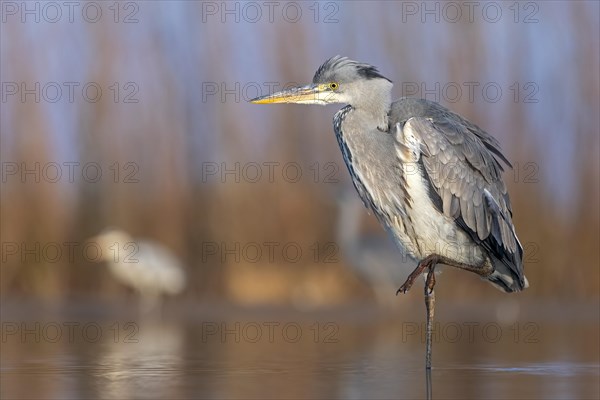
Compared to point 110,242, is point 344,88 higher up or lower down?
higher up

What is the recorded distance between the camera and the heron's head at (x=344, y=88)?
710 centimetres

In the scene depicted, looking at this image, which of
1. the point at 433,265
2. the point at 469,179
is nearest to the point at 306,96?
the point at 469,179

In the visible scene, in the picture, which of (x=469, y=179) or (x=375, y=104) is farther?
(x=375, y=104)

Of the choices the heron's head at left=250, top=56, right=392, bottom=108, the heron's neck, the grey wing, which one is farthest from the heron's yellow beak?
the grey wing

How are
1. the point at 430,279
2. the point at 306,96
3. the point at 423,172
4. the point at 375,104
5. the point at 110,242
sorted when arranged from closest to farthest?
the point at 430,279 < the point at 423,172 < the point at 375,104 < the point at 306,96 < the point at 110,242

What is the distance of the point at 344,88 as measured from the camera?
716 cm

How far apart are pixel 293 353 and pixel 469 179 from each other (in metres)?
1.42

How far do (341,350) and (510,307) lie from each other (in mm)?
3284

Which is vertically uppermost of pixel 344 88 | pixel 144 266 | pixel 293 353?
pixel 344 88

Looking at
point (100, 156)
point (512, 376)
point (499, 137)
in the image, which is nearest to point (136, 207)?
point (100, 156)

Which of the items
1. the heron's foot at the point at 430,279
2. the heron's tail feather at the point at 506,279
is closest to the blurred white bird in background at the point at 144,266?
the heron's tail feather at the point at 506,279

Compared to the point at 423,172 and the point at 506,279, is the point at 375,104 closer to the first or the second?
the point at 423,172

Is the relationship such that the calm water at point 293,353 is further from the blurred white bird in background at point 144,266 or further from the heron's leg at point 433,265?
the heron's leg at point 433,265

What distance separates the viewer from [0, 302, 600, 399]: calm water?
5.34 meters
